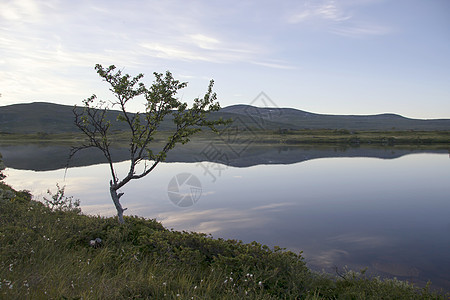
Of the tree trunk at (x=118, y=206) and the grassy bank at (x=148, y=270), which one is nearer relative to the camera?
the grassy bank at (x=148, y=270)

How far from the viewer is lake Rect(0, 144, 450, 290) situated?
34.3 feet

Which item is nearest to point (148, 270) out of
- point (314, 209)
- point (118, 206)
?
point (118, 206)

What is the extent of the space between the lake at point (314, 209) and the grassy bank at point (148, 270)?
3.43 m

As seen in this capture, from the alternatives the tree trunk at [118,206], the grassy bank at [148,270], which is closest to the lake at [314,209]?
the grassy bank at [148,270]

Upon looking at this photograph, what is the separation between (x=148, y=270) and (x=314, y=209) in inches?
477

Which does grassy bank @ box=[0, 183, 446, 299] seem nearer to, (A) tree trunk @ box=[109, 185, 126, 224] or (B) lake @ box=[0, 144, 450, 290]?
(A) tree trunk @ box=[109, 185, 126, 224]

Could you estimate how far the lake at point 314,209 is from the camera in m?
10.4

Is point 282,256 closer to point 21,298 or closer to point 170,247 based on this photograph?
point 170,247

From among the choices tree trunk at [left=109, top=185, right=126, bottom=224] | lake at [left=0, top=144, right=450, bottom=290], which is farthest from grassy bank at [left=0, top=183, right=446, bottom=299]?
lake at [left=0, top=144, right=450, bottom=290]

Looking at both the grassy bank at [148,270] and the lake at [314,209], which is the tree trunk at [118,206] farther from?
the lake at [314,209]

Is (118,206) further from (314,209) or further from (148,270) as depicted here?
(314,209)

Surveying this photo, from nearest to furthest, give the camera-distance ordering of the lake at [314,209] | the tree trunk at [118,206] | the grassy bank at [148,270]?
the grassy bank at [148,270] < the tree trunk at [118,206] < the lake at [314,209]

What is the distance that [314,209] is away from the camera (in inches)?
656

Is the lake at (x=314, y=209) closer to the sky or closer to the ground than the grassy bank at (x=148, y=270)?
closer to the ground
